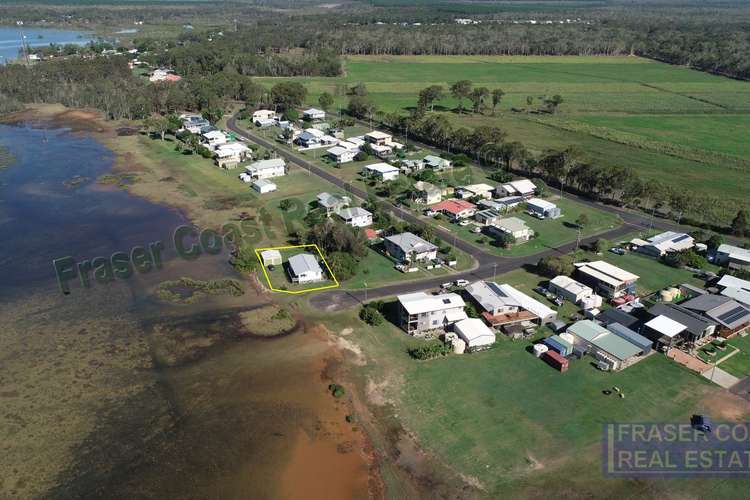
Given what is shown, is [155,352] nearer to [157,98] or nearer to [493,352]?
[493,352]

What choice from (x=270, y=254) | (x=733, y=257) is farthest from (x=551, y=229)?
(x=270, y=254)

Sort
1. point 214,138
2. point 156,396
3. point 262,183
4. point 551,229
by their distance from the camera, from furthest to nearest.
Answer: point 214,138, point 262,183, point 551,229, point 156,396

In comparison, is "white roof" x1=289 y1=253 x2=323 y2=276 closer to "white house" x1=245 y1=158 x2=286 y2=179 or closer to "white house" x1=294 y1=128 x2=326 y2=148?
"white house" x1=245 y1=158 x2=286 y2=179

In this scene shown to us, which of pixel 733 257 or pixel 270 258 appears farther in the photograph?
pixel 270 258

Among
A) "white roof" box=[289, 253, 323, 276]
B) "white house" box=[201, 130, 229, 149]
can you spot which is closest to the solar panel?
"white roof" box=[289, 253, 323, 276]

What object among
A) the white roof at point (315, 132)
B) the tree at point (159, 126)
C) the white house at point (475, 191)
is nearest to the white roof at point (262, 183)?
the white roof at point (315, 132)

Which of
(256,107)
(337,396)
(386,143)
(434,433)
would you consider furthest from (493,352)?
(256,107)

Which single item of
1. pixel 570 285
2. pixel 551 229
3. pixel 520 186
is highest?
pixel 520 186

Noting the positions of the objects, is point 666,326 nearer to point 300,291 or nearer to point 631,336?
point 631,336
